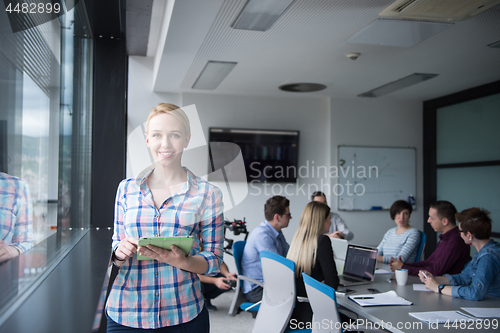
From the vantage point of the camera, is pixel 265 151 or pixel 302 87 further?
pixel 265 151

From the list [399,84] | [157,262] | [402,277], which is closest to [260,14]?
[157,262]

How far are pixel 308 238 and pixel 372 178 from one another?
337 cm

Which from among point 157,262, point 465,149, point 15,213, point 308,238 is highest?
point 465,149

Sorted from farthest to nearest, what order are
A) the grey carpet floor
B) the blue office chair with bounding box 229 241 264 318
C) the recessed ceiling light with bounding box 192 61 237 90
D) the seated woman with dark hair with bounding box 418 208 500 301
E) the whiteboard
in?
the whiteboard → the recessed ceiling light with bounding box 192 61 237 90 → the grey carpet floor → the blue office chair with bounding box 229 241 264 318 → the seated woman with dark hair with bounding box 418 208 500 301

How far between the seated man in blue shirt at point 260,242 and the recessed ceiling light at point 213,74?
1625 mm

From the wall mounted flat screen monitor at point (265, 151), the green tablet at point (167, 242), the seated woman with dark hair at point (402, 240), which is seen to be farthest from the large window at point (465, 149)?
the green tablet at point (167, 242)

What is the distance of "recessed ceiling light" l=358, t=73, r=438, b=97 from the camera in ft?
15.3

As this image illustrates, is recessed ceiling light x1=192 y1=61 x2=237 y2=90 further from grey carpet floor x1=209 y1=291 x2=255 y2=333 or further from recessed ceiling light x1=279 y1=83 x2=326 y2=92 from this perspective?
grey carpet floor x1=209 y1=291 x2=255 y2=333

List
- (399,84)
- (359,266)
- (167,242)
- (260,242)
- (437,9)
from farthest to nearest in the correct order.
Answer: (399,84)
(260,242)
(359,266)
(437,9)
(167,242)

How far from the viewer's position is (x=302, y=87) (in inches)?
205

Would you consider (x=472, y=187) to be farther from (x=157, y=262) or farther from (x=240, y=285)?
(x=157, y=262)

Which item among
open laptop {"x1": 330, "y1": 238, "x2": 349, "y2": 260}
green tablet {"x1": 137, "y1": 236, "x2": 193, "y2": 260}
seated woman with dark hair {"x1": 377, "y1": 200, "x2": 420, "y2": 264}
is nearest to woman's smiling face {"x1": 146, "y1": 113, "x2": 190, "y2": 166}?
green tablet {"x1": 137, "y1": 236, "x2": 193, "y2": 260}

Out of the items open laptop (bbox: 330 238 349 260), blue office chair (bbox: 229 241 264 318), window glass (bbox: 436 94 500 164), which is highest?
window glass (bbox: 436 94 500 164)

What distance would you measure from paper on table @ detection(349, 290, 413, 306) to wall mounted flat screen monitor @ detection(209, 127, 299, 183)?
3267mm
